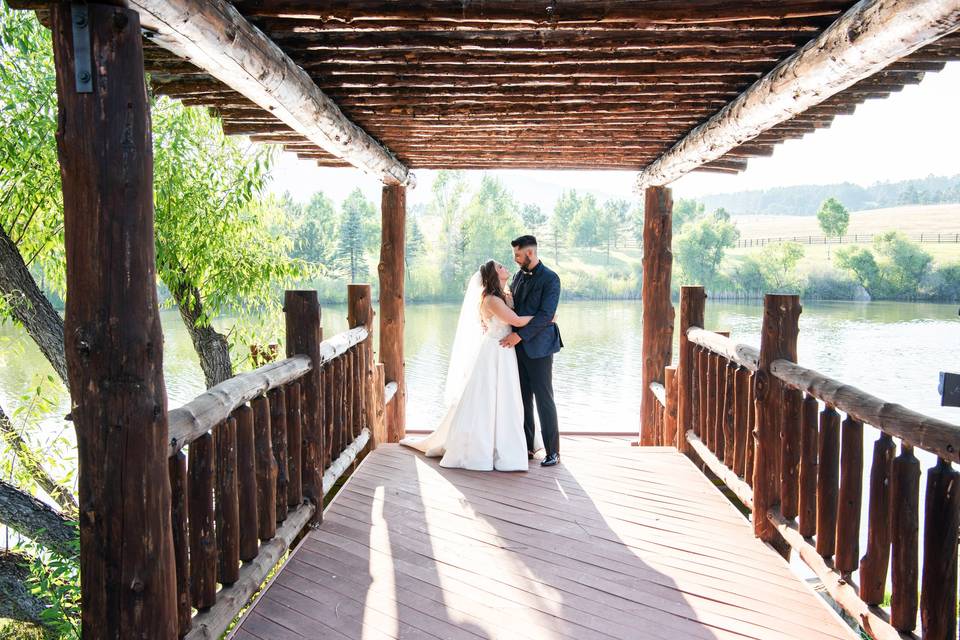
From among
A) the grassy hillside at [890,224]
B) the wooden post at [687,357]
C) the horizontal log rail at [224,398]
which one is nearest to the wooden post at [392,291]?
the wooden post at [687,357]

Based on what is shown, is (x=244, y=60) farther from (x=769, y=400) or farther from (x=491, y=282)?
(x=769, y=400)

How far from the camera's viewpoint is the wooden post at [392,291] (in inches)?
259

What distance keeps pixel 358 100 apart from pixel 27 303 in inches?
150

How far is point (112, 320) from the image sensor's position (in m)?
1.82

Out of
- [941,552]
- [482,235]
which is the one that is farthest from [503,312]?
[482,235]

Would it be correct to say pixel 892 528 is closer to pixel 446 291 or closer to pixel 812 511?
pixel 812 511

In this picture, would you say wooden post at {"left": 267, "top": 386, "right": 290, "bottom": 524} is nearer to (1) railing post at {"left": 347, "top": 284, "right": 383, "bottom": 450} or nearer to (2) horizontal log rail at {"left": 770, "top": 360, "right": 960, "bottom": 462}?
(1) railing post at {"left": 347, "top": 284, "right": 383, "bottom": 450}

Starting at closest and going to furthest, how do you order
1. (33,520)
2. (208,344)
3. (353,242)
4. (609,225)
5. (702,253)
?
(33,520), (208,344), (702,253), (353,242), (609,225)

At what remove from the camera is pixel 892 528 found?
226 cm

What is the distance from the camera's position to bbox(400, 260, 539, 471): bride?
480 centimetres

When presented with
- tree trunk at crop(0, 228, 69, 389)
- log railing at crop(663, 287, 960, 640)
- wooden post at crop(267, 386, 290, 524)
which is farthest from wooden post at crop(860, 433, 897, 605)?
tree trunk at crop(0, 228, 69, 389)

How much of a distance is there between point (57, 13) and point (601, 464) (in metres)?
4.19

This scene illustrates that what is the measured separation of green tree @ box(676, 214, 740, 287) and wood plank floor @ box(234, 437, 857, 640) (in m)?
39.0

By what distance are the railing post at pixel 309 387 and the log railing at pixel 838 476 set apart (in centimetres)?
226
